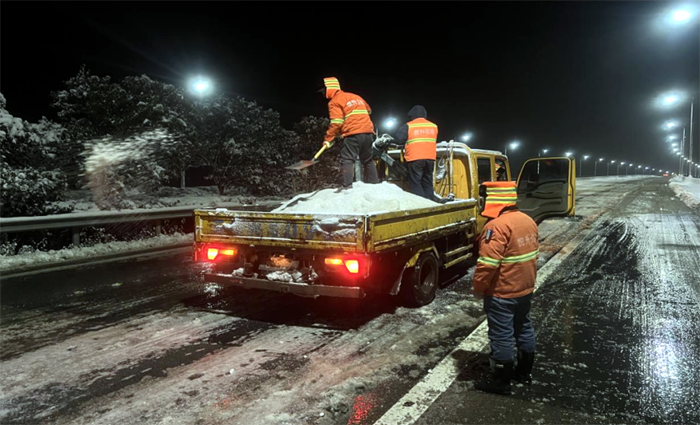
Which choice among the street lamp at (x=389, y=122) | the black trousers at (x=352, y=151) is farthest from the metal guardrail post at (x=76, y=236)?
the street lamp at (x=389, y=122)

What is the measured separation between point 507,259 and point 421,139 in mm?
3739

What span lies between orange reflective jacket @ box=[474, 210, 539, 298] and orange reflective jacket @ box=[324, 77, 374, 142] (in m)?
3.52

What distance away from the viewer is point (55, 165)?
12.4 meters

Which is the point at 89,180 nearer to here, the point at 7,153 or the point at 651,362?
the point at 7,153

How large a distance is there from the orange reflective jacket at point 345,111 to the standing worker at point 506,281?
3.32 meters

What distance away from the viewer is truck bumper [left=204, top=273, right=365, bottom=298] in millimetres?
4711

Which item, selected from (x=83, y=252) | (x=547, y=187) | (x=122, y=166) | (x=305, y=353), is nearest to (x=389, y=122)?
(x=122, y=166)

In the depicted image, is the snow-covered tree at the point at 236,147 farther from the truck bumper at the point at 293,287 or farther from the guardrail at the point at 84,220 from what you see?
the truck bumper at the point at 293,287

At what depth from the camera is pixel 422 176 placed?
7125 millimetres

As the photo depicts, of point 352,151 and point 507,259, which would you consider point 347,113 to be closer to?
point 352,151

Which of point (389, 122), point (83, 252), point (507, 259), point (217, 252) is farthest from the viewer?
point (389, 122)

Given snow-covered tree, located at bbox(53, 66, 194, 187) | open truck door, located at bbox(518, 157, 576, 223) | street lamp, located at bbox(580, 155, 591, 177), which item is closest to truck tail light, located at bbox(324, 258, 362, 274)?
open truck door, located at bbox(518, 157, 576, 223)

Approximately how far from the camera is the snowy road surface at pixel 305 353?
3.29m

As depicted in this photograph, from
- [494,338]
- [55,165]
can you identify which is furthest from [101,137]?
[494,338]
